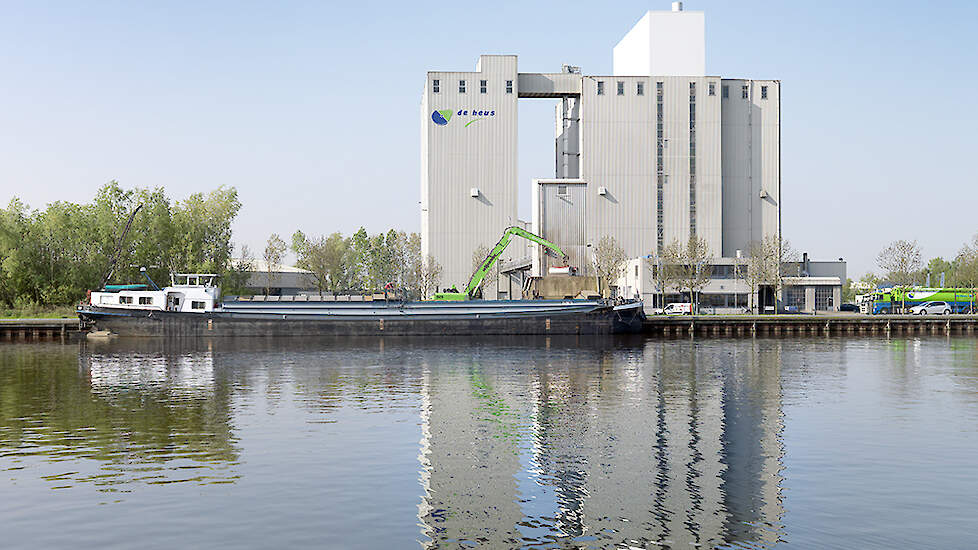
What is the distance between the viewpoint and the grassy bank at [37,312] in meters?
104

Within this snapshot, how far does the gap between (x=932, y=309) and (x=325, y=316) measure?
90.3 metres

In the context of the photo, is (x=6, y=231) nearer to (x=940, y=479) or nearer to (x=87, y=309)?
(x=87, y=309)

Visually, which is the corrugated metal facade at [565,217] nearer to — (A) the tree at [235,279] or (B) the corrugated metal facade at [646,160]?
(B) the corrugated metal facade at [646,160]

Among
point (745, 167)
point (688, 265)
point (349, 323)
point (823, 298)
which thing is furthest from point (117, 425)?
point (823, 298)

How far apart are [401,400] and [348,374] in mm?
12622

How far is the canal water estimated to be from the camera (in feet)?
52.9

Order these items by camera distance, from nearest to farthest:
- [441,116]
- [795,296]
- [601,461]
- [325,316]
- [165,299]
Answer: [601,461]
[325,316]
[165,299]
[441,116]
[795,296]

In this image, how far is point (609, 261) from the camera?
123m

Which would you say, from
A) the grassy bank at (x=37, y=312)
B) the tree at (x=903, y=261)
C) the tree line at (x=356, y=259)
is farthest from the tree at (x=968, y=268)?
the grassy bank at (x=37, y=312)

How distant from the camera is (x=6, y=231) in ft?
354

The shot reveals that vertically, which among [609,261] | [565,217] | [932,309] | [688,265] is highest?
[565,217]

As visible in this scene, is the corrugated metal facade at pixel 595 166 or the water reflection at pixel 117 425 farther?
the corrugated metal facade at pixel 595 166

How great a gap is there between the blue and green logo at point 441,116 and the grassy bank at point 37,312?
57.8 meters

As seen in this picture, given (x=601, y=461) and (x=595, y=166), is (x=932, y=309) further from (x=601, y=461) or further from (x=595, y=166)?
(x=601, y=461)
